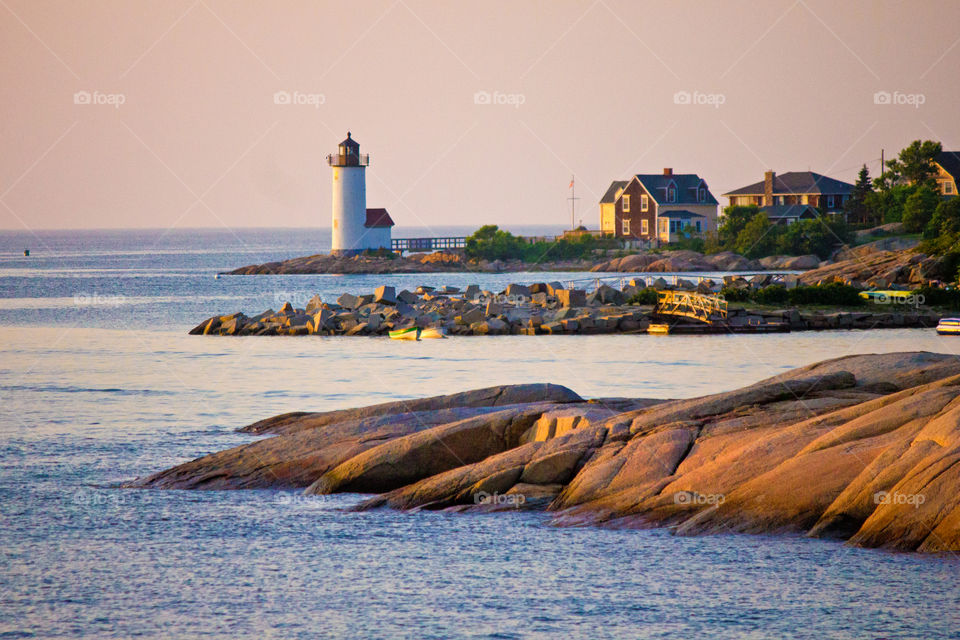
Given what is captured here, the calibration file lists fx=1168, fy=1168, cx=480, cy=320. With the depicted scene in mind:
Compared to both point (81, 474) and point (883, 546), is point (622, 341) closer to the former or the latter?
point (81, 474)

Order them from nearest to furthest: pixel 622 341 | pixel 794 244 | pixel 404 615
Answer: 1. pixel 404 615
2. pixel 622 341
3. pixel 794 244

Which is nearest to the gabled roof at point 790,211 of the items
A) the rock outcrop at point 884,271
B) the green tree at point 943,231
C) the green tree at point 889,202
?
the green tree at point 889,202

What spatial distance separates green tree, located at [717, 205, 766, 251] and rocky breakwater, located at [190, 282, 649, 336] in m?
42.6

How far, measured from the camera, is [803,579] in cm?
1516

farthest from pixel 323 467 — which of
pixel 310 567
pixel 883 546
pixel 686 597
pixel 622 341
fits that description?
pixel 622 341

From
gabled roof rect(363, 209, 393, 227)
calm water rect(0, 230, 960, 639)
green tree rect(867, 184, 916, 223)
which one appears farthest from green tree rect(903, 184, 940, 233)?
calm water rect(0, 230, 960, 639)

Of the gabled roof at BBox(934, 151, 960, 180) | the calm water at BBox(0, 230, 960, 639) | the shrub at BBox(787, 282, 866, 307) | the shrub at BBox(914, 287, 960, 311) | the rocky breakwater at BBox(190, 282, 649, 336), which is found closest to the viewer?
the calm water at BBox(0, 230, 960, 639)

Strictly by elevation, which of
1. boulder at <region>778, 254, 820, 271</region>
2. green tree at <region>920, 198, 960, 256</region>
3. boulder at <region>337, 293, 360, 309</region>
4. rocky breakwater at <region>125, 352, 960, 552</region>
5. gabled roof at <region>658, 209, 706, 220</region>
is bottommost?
rocky breakwater at <region>125, 352, 960, 552</region>

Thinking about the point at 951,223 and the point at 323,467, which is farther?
the point at 951,223

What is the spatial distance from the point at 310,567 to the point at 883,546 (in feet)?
25.9

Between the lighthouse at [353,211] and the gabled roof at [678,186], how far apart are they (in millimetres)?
25462

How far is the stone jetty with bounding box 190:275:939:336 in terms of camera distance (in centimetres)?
5381

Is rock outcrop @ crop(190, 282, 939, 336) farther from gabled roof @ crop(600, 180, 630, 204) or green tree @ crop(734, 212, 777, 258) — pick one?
gabled roof @ crop(600, 180, 630, 204)

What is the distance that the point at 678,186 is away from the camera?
4301 inches
